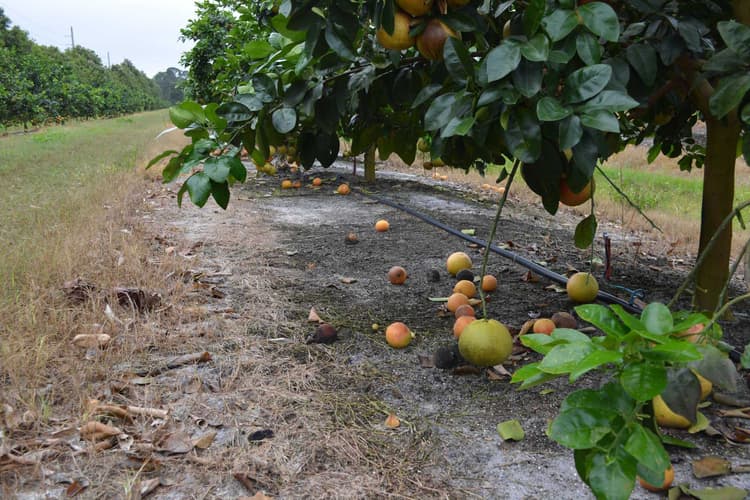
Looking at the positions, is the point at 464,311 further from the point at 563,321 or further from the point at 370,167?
the point at 370,167

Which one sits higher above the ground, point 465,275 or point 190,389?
point 465,275

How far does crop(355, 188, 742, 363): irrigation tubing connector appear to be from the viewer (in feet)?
9.56

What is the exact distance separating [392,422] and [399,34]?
127cm

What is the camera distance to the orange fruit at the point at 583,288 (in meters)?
2.93

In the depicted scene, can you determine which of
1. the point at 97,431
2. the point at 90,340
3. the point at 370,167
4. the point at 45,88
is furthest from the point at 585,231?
the point at 45,88

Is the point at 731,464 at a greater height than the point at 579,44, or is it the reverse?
the point at 579,44

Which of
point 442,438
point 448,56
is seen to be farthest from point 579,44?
point 442,438

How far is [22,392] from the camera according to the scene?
6.48 ft

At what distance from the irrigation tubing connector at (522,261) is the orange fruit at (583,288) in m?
0.10

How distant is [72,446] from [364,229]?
11.7 ft

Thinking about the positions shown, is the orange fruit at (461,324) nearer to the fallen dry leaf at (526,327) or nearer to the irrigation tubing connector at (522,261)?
the fallen dry leaf at (526,327)

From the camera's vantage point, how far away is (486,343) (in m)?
2.02

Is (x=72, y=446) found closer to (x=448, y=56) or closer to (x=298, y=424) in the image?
(x=298, y=424)

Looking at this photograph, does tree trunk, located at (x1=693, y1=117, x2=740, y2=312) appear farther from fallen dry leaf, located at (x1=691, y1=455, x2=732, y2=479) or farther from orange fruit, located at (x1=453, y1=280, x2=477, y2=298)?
orange fruit, located at (x1=453, y1=280, x2=477, y2=298)
